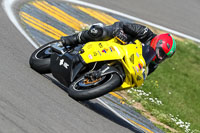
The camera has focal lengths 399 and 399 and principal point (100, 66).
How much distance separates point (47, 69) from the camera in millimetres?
6938

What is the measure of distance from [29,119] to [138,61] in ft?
7.67

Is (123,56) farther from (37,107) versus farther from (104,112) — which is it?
(37,107)

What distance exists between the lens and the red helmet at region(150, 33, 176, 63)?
6.55 m

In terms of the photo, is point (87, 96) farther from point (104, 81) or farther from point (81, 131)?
point (81, 131)

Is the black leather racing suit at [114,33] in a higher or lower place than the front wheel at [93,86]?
higher

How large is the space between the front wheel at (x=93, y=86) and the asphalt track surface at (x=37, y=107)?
169mm

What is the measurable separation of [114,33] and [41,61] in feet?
4.52

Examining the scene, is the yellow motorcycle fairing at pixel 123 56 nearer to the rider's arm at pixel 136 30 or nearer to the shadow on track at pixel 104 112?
the rider's arm at pixel 136 30

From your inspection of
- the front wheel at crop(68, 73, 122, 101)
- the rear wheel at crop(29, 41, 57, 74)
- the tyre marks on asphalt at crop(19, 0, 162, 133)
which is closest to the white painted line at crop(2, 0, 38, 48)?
the tyre marks on asphalt at crop(19, 0, 162, 133)

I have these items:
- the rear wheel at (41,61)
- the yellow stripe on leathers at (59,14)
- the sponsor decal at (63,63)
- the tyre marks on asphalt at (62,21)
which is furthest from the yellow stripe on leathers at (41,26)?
the sponsor decal at (63,63)

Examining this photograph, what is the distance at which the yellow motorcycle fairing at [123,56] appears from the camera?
6.26m

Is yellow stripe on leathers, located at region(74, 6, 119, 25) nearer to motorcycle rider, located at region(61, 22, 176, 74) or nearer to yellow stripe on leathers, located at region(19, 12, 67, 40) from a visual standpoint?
yellow stripe on leathers, located at region(19, 12, 67, 40)

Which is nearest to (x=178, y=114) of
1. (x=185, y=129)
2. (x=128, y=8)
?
(x=185, y=129)

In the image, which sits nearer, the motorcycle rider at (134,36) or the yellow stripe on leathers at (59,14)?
the motorcycle rider at (134,36)
